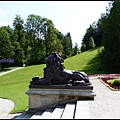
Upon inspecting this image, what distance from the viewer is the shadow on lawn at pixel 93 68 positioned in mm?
32666

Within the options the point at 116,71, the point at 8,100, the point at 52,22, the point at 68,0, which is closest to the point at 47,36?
the point at 52,22

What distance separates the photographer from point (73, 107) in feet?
25.3

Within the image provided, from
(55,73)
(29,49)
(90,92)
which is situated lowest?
(90,92)

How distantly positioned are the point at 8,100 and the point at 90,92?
20.9ft

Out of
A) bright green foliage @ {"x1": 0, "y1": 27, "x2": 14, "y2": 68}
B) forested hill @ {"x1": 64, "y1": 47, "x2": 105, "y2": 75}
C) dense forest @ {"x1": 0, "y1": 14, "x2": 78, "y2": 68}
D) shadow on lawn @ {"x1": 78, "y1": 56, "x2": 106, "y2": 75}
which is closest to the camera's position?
shadow on lawn @ {"x1": 78, "y1": 56, "x2": 106, "y2": 75}

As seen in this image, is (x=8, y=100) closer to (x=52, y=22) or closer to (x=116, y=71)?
(x=116, y=71)

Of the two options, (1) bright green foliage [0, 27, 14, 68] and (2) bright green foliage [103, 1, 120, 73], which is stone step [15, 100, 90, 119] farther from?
(1) bright green foliage [0, 27, 14, 68]

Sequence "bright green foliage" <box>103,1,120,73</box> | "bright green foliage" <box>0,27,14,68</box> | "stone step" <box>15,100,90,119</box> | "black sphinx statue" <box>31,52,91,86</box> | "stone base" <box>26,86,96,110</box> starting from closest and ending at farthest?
"stone step" <box>15,100,90,119</box> < "stone base" <box>26,86,96,110</box> < "black sphinx statue" <box>31,52,91,86</box> < "bright green foliage" <box>103,1,120,73</box> < "bright green foliage" <box>0,27,14,68</box>

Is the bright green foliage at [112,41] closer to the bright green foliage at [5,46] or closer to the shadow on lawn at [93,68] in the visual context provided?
the shadow on lawn at [93,68]

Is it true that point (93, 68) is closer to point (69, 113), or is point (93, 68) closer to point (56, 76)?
point (56, 76)

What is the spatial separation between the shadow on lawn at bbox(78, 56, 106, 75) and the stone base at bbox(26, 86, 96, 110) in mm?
23574

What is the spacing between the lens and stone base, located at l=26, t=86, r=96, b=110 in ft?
28.8

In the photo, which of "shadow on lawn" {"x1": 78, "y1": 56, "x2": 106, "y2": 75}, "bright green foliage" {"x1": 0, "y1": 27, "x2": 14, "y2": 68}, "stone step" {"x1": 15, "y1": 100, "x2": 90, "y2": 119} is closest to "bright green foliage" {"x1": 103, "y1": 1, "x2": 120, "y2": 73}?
"shadow on lawn" {"x1": 78, "y1": 56, "x2": 106, "y2": 75}

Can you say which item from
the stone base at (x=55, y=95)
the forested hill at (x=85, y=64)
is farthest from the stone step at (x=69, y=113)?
the forested hill at (x=85, y=64)
